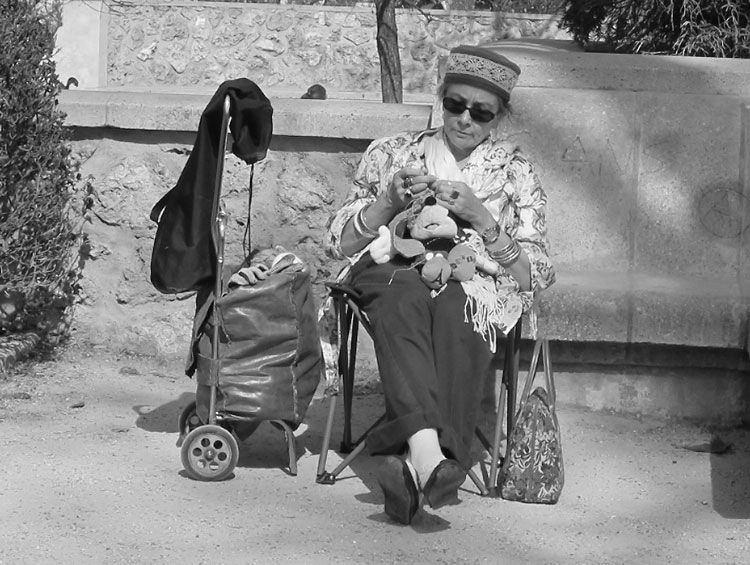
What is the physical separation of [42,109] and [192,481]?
76.3 inches

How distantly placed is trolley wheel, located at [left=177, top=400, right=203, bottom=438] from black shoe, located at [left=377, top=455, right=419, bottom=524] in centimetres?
99

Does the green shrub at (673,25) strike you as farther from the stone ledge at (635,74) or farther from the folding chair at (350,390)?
the folding chair at (350,390)

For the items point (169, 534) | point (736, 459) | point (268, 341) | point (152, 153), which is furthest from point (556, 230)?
point (169, 534)

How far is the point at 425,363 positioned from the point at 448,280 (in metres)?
0.30

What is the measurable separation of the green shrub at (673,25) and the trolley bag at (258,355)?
2535 millimetres

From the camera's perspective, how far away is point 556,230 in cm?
496

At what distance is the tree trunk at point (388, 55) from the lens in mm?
7461

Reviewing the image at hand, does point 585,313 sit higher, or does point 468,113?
point 468,113

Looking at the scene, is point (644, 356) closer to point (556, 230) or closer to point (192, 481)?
point (556, 230)

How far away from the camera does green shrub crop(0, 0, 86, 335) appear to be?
499 centimetres

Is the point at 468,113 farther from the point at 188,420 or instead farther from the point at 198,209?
the point at 188,420

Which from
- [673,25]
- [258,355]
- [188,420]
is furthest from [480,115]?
[673,25]

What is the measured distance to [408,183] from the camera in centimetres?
391

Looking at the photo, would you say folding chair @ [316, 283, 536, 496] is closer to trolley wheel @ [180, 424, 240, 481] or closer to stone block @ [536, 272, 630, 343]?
trolley wheel @ [180, 424, 240, 481]
